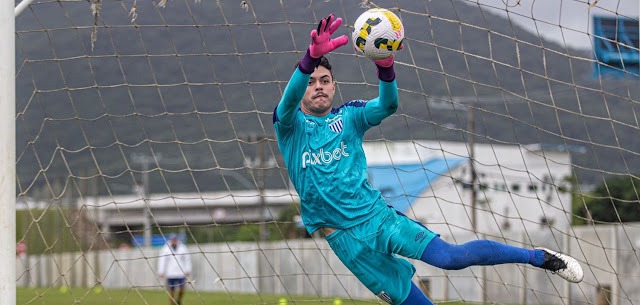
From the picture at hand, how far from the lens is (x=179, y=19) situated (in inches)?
401

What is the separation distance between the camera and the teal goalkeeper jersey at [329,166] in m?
5.93

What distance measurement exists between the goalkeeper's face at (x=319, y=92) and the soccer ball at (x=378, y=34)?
40 centimetres

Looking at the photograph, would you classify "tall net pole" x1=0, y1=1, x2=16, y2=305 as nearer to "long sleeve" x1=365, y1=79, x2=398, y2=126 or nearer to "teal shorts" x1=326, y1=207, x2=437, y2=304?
"teal shorts" x1=326, y1=207, x2=437, y2=304

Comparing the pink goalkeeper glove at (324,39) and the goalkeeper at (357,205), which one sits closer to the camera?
the pink goalkeeper glove at (324,39)

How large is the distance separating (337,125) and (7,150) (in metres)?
1.99

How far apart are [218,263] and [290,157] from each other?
24214 millimetres

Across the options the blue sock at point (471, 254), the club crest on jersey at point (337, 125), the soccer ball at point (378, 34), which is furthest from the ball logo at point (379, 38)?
the blue sock at point (471, 254)

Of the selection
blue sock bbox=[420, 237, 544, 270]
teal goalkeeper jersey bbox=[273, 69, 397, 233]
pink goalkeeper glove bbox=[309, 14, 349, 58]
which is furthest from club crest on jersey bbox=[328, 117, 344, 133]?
blue sock bbox=[420, 237, 544, 270]

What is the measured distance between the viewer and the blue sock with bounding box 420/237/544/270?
19.0 feet

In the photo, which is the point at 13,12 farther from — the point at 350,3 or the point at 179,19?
the point at 179,19

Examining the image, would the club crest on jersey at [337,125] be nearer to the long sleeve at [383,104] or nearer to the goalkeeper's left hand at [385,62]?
the long sleeve at [383,104]

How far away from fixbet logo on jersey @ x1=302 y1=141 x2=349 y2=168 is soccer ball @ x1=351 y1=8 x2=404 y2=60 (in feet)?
2.10

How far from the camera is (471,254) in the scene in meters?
5.84

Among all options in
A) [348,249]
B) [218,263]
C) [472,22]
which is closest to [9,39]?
[348,249]
